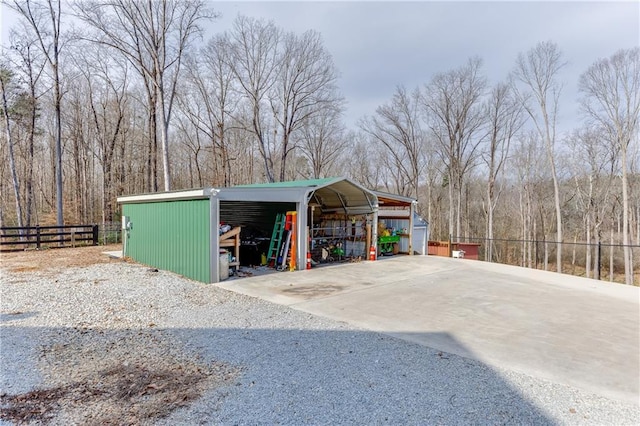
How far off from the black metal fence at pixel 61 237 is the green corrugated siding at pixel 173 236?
5.43 meters

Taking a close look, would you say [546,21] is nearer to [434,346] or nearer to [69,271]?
[434,346]

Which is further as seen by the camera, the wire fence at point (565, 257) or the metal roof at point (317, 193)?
the wire fence at point (565, 257)

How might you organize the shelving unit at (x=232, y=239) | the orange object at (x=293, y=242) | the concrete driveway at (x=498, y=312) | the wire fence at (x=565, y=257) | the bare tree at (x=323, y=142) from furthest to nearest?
the bare tree at (x=323, y=142)
the wire fence at (x=565, y=257)
the orange object at (x=293, y=242)
the shelving unit at (x=232, y=239)
the concrete driveway at (x=498, y=312)

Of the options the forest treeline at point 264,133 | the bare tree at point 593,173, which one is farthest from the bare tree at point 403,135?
the bare tree at point 593,173

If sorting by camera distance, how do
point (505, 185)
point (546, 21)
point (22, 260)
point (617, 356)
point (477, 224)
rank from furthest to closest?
1. point (477, 224)
2. point (505, 185)
3. point (22, 260)
4. point (546, 21)
5. point (617, 356)

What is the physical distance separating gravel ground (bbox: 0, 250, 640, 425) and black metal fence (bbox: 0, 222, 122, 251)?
1043 centimetres

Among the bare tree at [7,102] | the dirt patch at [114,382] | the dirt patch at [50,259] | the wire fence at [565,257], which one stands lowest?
the wire fence at [565,257]

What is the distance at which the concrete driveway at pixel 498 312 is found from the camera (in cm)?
371

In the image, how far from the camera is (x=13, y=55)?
16328 mm

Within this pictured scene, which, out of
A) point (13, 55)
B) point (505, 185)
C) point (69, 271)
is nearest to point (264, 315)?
point (69, 271)

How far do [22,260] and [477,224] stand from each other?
98.7 feet

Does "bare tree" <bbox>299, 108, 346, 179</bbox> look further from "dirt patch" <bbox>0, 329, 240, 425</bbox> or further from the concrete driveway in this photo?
"dirt patch" <bbox>0, 329, 240, 425</bbox>

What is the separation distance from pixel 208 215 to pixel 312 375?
17.0 ft

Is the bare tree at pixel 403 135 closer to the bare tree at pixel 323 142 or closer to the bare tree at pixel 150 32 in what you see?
the bare tree at pixel 323 142
